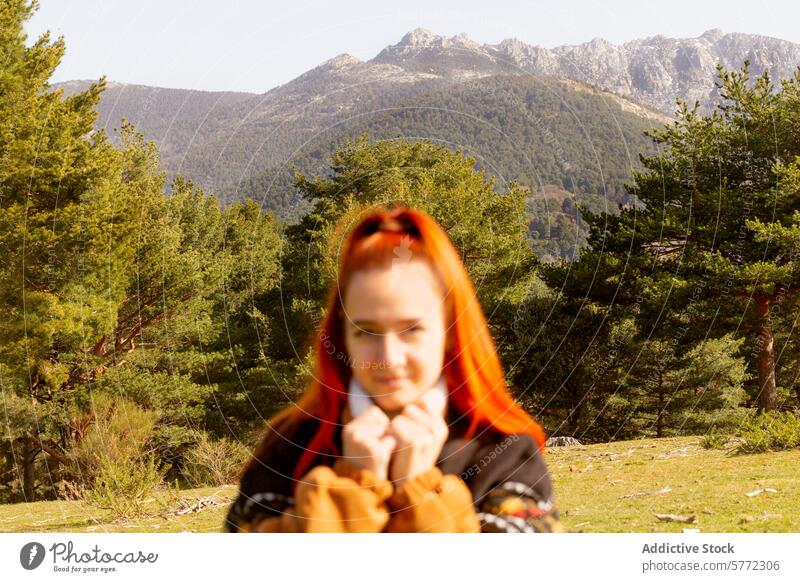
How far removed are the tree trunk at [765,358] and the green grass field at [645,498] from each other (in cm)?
566

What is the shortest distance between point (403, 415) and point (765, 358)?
14.5m

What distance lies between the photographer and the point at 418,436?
225 centimetres

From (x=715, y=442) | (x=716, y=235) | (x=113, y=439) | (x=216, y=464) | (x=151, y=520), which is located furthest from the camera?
(x=716, y=235)

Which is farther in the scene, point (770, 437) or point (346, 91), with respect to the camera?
point (770, 437)

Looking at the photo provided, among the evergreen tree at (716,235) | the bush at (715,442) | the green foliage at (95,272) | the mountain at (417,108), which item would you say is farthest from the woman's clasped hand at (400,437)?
the evergreen tree at (716,235)

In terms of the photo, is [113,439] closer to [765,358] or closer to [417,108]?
[417,108]

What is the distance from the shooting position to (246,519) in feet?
7.66

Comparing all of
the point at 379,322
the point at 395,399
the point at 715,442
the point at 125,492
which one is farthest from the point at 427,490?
the point at 715,442

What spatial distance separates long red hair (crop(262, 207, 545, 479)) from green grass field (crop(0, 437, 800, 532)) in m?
2.64

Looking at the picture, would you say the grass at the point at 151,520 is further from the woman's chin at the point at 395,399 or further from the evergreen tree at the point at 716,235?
the evergreen tree at the point at 716,235

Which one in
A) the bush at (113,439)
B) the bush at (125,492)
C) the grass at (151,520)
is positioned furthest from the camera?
the bush at (113,439)

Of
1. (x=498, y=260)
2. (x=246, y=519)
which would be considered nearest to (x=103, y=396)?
(x=498, y=260)

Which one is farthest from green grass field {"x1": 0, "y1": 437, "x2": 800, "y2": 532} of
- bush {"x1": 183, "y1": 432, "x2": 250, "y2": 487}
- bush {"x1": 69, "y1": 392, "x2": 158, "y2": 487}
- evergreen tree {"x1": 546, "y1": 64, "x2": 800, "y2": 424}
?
evergreen tree {"x1": 546, "y1": 64, "x2": 800, "y2": 424}

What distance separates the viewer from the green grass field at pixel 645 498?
193 inches
